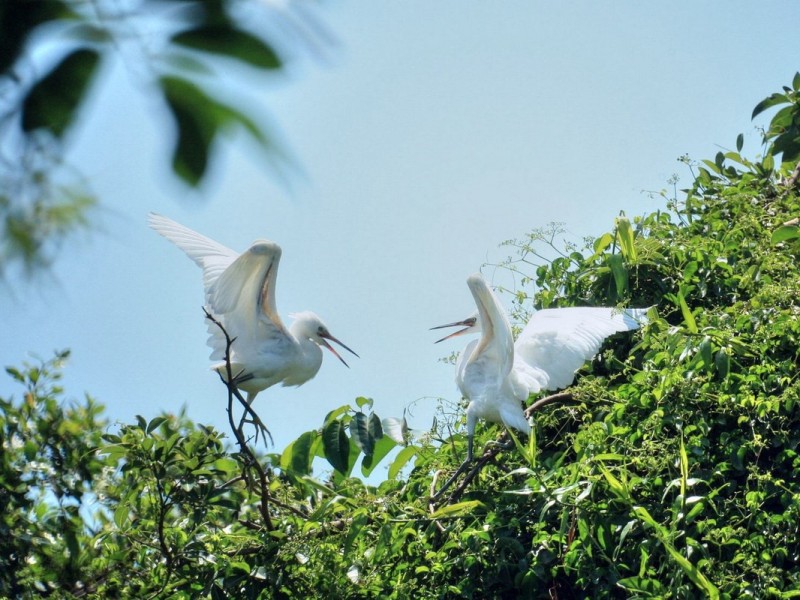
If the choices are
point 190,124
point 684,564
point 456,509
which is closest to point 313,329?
point 456,509

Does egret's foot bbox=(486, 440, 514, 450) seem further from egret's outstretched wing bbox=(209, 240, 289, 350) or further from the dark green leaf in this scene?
egret's outstretched wing bbox=(209, 240, 289, 350)

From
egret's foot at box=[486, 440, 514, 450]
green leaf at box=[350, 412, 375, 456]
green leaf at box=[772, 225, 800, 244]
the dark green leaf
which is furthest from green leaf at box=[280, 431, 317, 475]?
green leaf at box=[772, 225, 800, 244]

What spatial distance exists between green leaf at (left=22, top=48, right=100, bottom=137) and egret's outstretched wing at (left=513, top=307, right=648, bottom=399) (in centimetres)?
312

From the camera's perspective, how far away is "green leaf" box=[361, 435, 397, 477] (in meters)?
3.53

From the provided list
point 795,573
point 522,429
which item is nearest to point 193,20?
point 795,573

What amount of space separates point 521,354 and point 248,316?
46.7 inches

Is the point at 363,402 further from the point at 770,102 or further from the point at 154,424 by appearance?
the point at 770,102

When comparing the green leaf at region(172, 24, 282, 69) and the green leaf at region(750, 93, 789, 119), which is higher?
the green leaf at region(750, 93, 789, 119)

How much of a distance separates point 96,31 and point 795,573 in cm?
249

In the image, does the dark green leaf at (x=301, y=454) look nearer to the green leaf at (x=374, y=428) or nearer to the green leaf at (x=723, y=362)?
the green leaf at (x=374, y=428)

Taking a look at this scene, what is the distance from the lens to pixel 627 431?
10.3 feet

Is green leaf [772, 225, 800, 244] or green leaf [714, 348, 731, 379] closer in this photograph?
green leaf [714, 348, 731, 379]

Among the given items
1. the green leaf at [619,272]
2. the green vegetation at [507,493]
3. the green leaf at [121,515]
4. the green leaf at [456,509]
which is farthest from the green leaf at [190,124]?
the green leaf at [619,272]

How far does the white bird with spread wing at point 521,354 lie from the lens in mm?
3559
